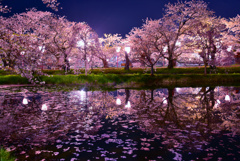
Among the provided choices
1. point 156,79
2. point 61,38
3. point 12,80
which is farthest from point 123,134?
point 61,38

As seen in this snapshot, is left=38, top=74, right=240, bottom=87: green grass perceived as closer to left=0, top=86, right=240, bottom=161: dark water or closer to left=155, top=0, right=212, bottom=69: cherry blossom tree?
left=155, top=0, right=212, bottom=69: cherry blossom tree

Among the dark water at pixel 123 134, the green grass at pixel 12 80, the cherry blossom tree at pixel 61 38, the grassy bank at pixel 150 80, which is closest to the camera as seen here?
the dark water at pixel 123 134

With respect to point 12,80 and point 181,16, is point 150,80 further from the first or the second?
point 12,80

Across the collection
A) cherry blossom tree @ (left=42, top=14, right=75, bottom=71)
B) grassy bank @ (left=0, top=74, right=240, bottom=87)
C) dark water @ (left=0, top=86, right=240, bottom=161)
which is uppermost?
cherry blossom tree @ (left=42, top=14, right=75, bottom=71)

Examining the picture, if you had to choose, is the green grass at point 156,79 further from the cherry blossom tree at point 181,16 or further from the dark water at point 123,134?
the dark water at point 123,134

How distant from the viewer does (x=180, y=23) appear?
116ft

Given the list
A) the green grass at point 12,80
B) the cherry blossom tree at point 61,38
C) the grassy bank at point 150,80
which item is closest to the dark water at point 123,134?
the grassy bank at point 150,80

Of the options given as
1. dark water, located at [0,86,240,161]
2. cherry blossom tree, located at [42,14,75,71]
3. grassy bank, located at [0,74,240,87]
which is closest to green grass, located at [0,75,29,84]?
grassy bank, located at [0,74,240,87]

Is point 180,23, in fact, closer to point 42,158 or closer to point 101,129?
point 101,129

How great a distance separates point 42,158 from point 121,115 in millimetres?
5645

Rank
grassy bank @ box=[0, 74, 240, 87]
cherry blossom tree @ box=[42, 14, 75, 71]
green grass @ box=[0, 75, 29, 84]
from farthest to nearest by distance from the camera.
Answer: cherry blossom tree @ box=[42, 14, 75, 71] → green grass @ box=[0, 75, 29, 84] → grassy bank @ box=[0, 74, 240, 87]

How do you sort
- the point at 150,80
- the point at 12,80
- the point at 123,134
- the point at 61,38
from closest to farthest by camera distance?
the point at 123,134 < the point at 150,80 < the point at 12,80 < the point at 61,38

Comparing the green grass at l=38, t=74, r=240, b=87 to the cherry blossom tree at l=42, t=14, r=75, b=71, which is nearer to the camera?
the green grass at l=38, t=74, r=240, b=87

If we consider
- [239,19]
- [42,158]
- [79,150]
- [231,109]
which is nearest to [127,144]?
[79,150]
